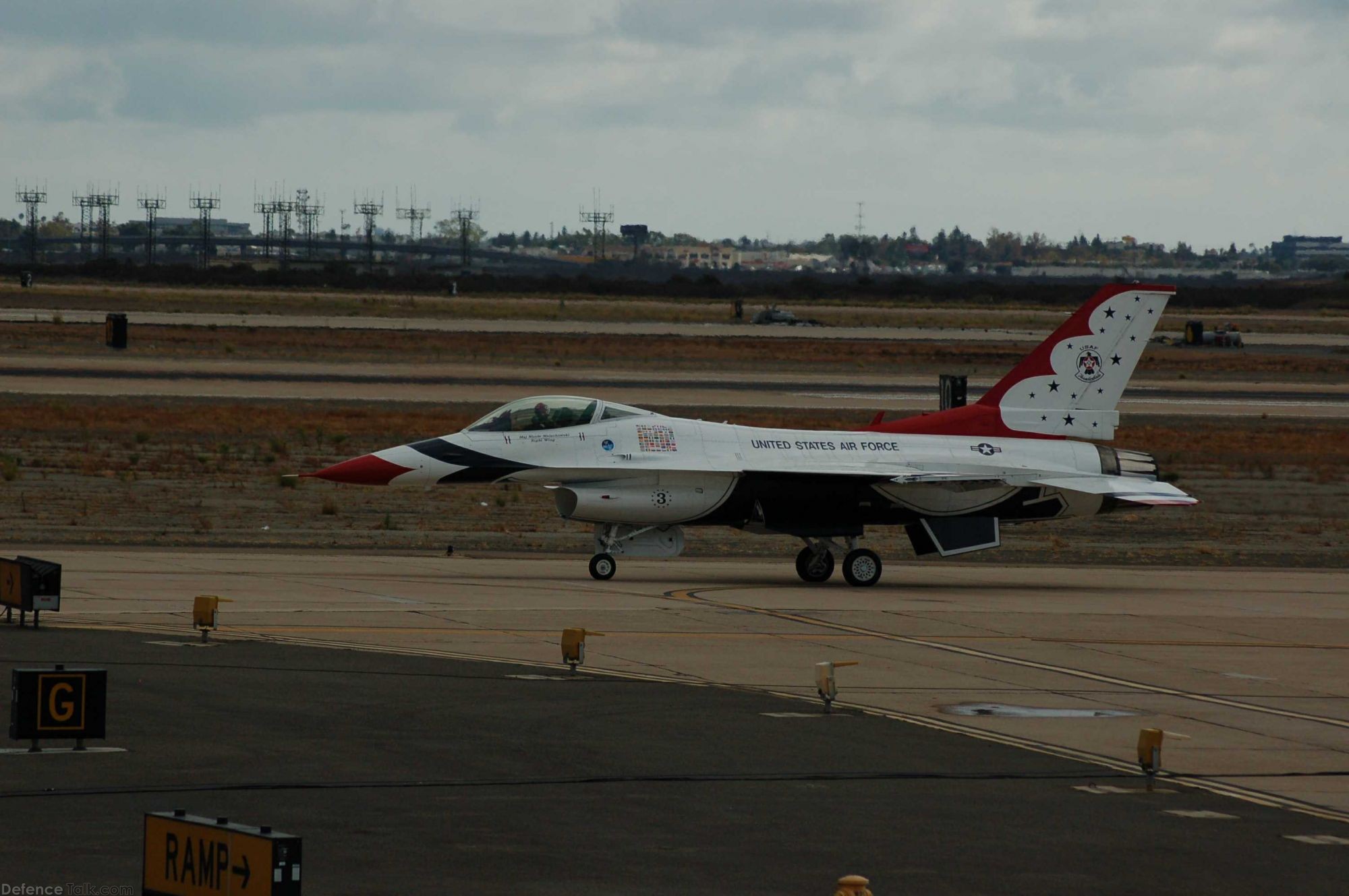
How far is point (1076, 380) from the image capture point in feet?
93.7

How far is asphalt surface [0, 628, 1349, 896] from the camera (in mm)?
10094

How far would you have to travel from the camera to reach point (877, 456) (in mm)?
27297

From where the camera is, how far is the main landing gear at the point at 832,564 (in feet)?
89.2

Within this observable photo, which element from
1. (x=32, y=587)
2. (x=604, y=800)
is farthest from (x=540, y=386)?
(x=604, y=800)

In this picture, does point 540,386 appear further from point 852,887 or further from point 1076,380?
point 852,887

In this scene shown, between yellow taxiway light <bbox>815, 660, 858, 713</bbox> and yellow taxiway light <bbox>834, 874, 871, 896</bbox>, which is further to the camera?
yellow taxiway light <bbox>815, 660, 858, 713</bbox>

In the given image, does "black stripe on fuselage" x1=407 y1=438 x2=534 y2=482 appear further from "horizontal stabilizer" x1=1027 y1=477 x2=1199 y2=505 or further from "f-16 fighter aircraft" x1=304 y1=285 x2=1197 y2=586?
"horizontal stabilizer" x1=1027 y1=477 x2=1199 y2=505

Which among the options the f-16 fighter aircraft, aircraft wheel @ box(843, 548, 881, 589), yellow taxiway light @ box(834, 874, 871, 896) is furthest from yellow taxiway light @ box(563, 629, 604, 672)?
aircraft wheel @ box(843, 548, 881, 589)

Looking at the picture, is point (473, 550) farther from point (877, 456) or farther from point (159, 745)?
point (159, 745)

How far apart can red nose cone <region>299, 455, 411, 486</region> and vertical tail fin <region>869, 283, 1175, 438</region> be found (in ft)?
27.6

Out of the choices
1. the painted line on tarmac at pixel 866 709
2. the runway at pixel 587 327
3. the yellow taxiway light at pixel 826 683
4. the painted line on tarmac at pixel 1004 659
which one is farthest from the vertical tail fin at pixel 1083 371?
the runway at pixel 587 327

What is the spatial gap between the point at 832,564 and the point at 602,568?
4.17 metres

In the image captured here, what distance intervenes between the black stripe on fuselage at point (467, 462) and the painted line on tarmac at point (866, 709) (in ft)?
22.2

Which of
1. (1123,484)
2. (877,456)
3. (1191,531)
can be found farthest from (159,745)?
(1191,531)
